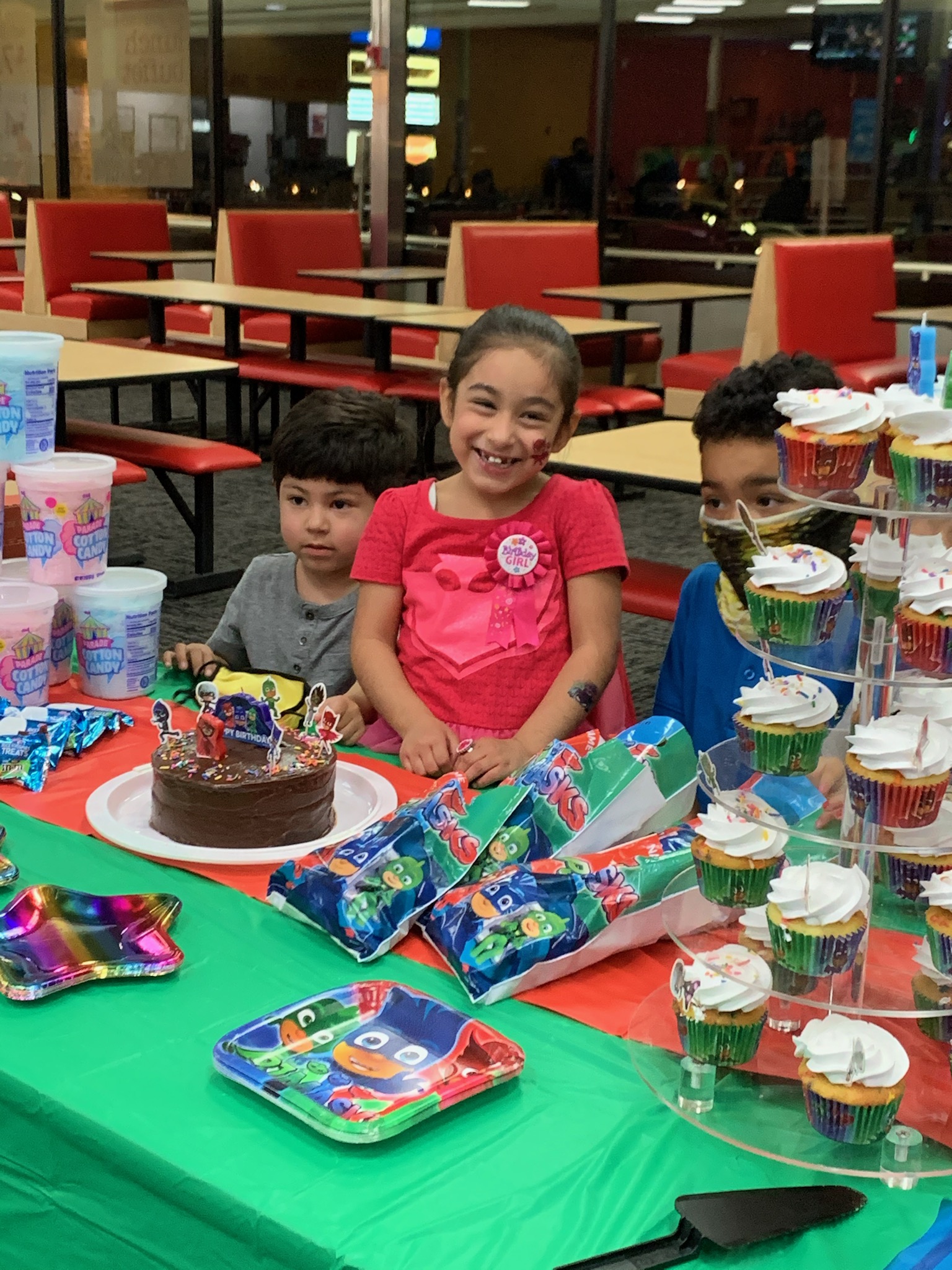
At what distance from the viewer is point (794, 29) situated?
291 inches

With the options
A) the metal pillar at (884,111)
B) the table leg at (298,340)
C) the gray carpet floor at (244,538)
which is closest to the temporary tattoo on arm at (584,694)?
the gray carpet floor at (244,538)

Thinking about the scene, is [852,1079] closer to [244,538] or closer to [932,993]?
[932,993]

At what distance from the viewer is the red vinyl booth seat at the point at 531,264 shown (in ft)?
19.8

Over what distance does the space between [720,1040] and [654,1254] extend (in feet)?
0.64

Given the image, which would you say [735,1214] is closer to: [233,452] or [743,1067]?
[743,1067]

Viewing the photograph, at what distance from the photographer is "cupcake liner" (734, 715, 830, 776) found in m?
1.08

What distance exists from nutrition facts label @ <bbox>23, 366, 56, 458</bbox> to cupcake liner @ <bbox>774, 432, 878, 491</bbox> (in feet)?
4.20

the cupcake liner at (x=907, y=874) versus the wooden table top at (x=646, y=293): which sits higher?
the wooden table top at (x=646, y=293)

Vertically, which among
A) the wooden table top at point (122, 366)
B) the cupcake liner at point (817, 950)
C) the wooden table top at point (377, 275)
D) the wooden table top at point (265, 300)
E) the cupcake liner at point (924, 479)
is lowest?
the cupcake liner at point (817, 950)

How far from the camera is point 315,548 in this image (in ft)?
7.29

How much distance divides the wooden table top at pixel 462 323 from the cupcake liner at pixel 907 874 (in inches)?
156

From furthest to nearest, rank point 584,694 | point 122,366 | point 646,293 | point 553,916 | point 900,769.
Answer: point 646,293, point 122,366, point 584,694, point 553,916, point 900,769

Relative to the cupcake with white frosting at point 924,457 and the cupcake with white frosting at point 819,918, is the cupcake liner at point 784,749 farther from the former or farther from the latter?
the cupcake with white frosting at point 924,457

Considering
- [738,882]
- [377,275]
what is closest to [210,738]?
[738,882]
